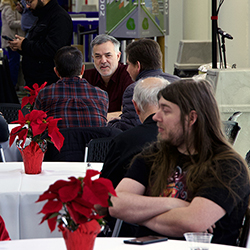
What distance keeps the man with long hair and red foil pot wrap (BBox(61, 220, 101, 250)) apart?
526 millimetres

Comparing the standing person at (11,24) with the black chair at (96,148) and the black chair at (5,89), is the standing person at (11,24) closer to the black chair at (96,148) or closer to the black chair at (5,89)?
the black chair at (5,89)

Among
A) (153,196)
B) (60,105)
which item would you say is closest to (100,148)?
(60,105)

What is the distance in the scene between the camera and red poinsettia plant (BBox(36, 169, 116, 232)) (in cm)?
121

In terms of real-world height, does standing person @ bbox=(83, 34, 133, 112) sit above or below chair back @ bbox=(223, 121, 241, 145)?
above

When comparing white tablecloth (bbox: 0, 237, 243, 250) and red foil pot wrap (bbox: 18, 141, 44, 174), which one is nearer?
white tablecloth (bbox: 0, 237, 243, 250)

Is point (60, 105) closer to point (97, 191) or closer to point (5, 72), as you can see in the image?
point (97, 191)

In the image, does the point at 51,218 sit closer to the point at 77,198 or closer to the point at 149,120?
the point at 77,198

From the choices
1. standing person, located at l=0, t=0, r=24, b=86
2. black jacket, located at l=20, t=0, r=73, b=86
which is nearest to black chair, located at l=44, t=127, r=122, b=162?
black jacket, located at l=20, t=0, r=73, b=86

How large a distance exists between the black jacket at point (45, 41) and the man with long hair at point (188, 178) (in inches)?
127

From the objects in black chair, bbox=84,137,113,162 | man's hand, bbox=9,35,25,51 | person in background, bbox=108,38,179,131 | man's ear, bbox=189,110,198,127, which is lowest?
black chair, bbox=84,137,113,162

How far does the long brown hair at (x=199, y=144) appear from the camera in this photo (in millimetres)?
1813

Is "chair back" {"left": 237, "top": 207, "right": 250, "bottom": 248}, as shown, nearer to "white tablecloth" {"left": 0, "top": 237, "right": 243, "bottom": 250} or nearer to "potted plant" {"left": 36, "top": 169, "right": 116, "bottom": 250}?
"white tablecloth" {"left": 0, "top": 237, "right": 243, "bottom": 250}

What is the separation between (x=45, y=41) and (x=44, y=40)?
0.12ft

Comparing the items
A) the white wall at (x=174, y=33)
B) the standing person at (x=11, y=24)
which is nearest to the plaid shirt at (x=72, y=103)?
the standing person at (x=11, y=24)
